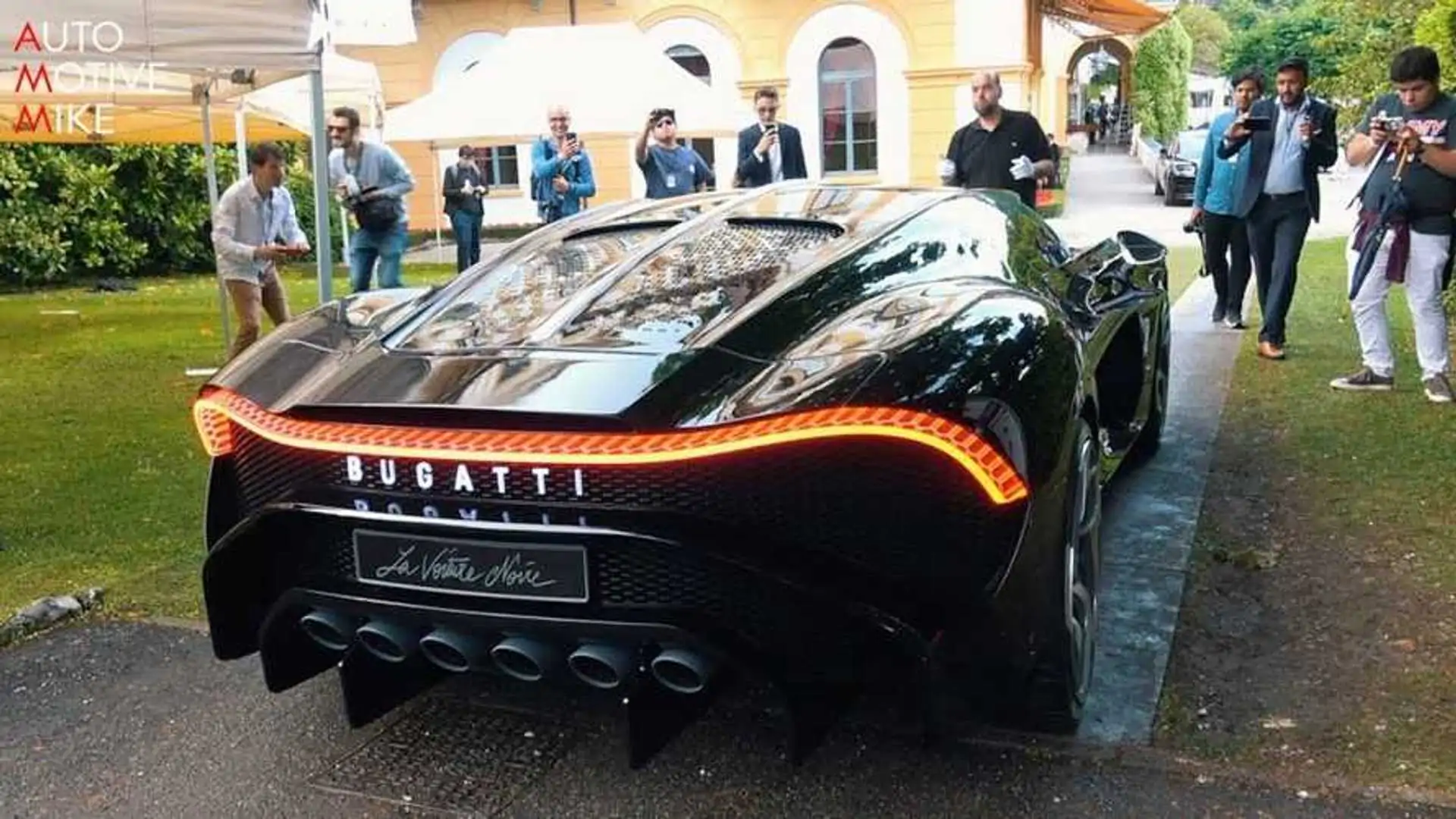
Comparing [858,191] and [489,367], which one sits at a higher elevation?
[858,191]

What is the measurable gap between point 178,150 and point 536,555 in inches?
725

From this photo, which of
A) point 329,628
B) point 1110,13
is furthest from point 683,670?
point 1110,13

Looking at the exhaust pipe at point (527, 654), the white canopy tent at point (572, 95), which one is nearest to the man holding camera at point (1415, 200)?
the exhaust pipe at point (527, 654)

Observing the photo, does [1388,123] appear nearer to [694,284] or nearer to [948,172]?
[948,172]

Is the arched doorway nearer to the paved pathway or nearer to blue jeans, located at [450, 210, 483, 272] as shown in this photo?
the paved pathway

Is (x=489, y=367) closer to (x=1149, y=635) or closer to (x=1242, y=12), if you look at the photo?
(x=1149, y=635)

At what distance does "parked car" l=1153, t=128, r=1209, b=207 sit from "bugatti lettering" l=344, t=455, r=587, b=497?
74.4 ft

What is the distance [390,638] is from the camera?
2670 mm

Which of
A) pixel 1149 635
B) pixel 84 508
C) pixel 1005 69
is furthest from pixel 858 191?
pixel 1005 69

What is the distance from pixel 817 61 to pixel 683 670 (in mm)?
23659

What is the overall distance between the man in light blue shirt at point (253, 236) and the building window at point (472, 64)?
57.9 feet

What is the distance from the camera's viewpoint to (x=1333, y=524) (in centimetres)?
464

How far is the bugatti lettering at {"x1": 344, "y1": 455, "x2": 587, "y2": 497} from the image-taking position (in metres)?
2.46

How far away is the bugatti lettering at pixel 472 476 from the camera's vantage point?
246cm
